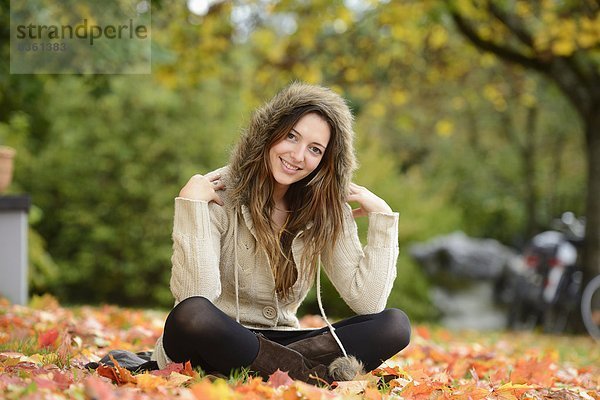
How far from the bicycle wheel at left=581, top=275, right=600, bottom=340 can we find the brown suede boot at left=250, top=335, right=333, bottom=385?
611 centimetres

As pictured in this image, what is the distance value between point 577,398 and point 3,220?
3942mm

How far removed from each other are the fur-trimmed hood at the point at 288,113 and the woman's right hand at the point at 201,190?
0.30 ft

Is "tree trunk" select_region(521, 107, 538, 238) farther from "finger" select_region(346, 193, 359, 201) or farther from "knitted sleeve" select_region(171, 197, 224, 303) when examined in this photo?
"knitted sleeve" select_region(171, 197, 224, 303)

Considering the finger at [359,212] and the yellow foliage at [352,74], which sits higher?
the yellow foliage at [352,74]

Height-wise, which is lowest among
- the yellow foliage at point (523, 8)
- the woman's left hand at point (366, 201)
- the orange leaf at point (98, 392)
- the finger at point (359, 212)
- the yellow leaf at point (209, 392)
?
the yellow leaf at point (209, 392)

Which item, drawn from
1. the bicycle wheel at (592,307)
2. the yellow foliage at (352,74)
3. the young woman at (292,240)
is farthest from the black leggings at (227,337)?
the yellow foliage at (352,74)

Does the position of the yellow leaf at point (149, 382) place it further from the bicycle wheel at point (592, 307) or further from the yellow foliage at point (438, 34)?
the yellow foliage at point (438, 34)

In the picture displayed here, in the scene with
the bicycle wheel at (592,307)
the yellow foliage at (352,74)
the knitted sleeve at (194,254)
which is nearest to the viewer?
the knitted sleeve at (194,254)

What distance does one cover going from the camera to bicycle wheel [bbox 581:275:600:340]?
8164mm

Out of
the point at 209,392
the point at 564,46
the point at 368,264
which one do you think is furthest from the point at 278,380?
the point at 564,46

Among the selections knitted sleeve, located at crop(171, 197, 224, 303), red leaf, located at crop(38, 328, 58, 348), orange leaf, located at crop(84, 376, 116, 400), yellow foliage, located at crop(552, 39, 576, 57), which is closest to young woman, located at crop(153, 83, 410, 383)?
knitted sleeve, located at crop(171, 197, 224, 303)

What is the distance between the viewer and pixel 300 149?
288 centimetres

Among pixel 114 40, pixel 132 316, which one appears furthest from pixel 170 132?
pixel 132 316

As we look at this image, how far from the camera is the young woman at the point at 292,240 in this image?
2.81 metres
